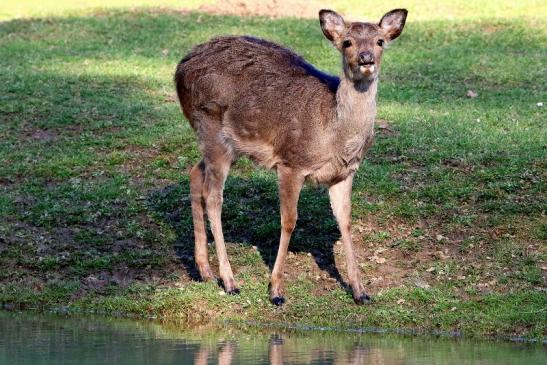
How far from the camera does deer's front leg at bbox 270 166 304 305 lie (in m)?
10.1

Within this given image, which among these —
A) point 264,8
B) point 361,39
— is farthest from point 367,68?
point 264,8

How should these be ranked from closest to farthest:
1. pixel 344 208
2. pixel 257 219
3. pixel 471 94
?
pixel 344 208, pixel 257 219, pixel 471 94

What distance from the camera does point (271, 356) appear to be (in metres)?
8.41

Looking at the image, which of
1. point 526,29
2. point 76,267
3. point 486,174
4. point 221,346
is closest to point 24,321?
point 76,267

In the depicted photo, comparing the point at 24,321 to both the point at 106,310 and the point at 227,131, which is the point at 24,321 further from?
the point at 227,131

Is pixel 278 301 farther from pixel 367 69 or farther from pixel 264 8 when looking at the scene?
pixel 264 8

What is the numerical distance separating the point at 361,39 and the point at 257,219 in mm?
2874

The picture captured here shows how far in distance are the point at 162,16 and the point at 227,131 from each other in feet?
38.9

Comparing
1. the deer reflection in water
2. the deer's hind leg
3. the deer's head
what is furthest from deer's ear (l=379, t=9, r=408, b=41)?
the deer reflection in water

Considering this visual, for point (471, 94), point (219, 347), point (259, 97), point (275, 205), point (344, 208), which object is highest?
point (471, 94)

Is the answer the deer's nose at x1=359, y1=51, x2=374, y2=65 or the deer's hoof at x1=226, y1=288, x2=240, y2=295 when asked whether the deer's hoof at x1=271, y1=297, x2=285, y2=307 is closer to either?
the deer's hoof at x1=226, y1=288, x2=240, y2=295

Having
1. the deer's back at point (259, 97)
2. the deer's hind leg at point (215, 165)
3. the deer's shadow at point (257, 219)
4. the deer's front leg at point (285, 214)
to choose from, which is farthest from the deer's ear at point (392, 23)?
the deer's shadow at point (257, 219)

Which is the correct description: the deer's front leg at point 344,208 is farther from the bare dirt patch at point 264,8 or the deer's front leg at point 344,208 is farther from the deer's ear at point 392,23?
the bare dirt patch at point 264,8

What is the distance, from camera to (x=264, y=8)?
75.2ft
